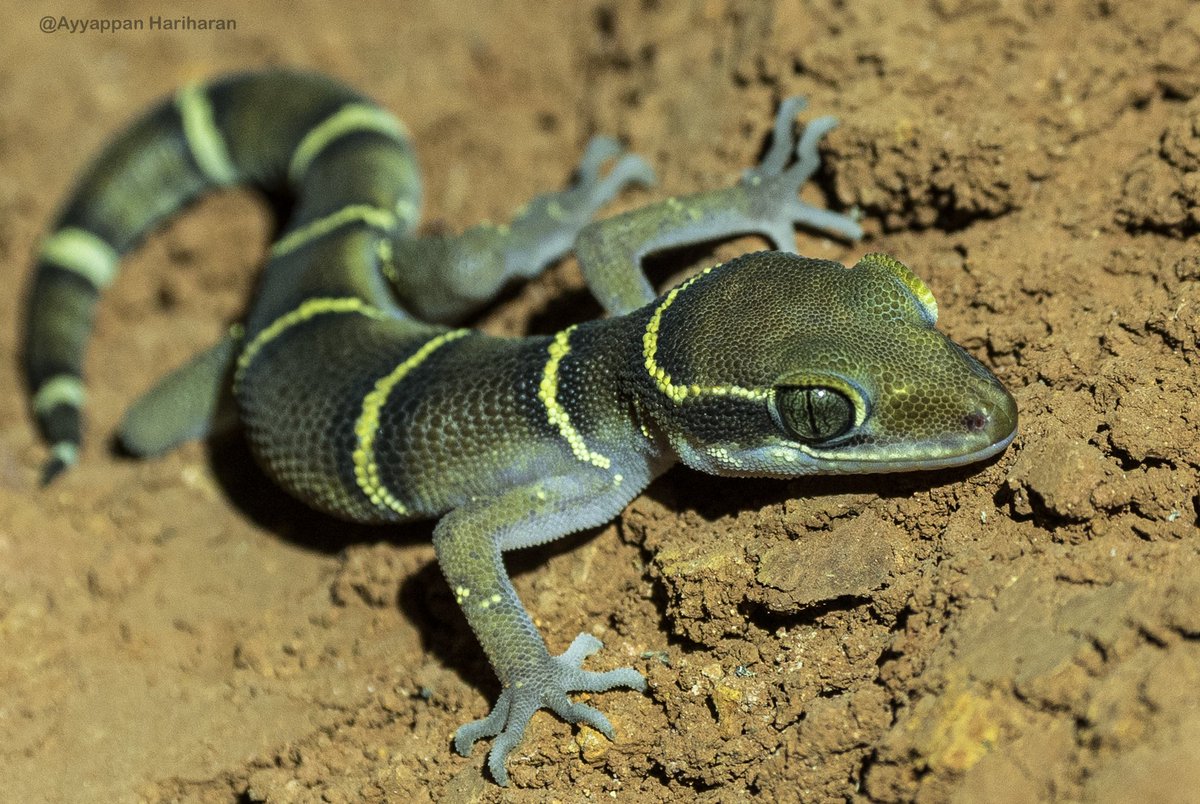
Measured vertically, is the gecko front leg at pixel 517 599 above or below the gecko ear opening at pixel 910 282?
below

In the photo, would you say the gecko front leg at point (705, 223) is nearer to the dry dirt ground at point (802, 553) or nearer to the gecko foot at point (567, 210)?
the dry dirt ground at point (802, 553)

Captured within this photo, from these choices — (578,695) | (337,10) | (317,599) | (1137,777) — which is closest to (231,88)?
(337,10)

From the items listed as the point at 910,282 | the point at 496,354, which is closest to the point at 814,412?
the point at 910,282

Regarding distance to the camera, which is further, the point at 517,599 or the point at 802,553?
the point at 517,599

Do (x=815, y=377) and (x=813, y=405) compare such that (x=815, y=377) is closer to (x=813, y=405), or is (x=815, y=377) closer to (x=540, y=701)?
(x=813, y=405)

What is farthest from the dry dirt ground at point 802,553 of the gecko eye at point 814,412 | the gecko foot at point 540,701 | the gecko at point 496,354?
the gecko eye at point 814,412

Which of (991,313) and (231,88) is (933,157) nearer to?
(991,313)

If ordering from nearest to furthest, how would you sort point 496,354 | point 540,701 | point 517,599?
point 540,701 → point 517,599 → point 496,354
